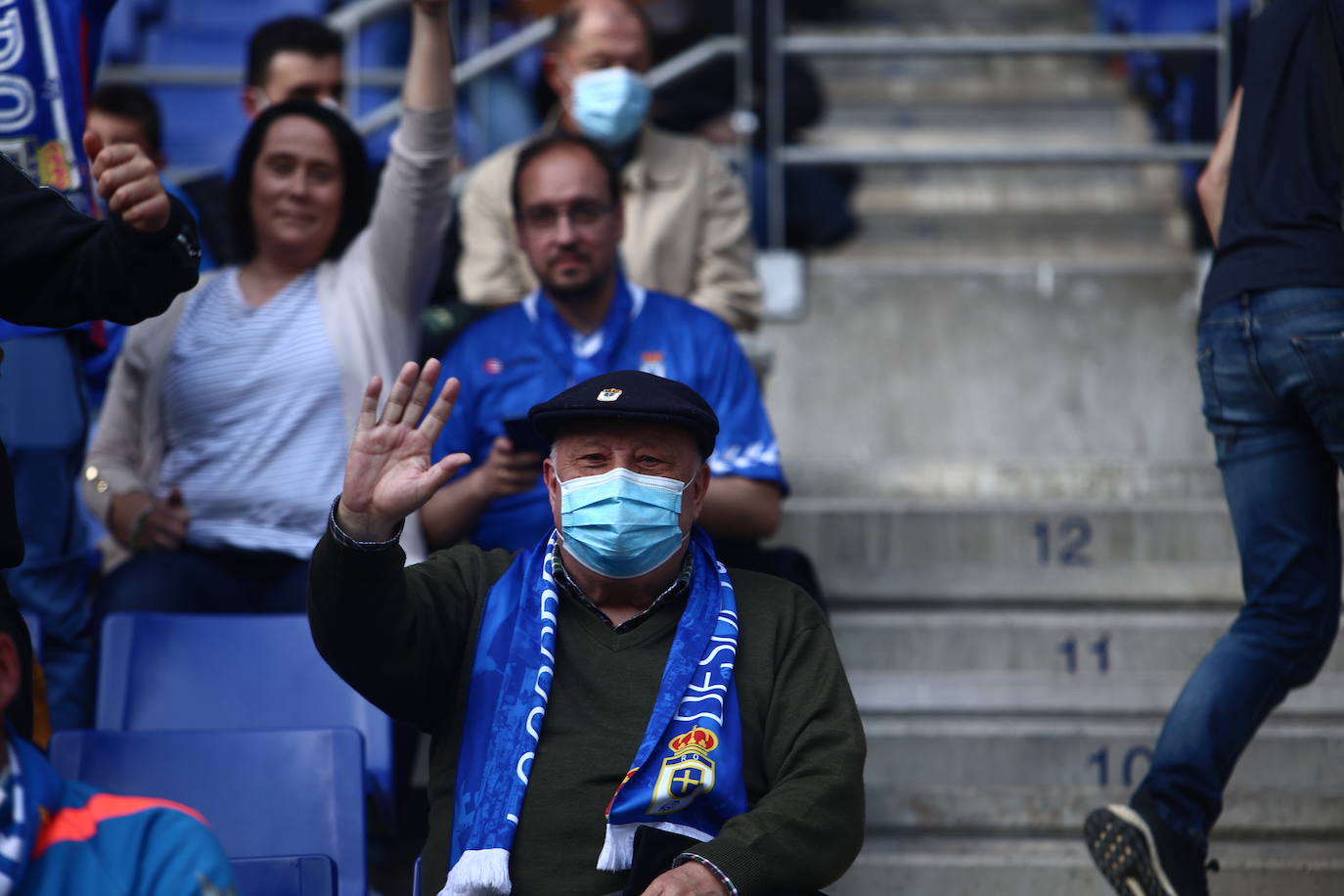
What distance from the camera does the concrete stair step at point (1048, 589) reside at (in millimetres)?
4020

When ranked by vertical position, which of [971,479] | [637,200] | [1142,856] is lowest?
[1142,856]

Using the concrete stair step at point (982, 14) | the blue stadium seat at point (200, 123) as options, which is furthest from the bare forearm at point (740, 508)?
the concrete stair step at point (982, 14)

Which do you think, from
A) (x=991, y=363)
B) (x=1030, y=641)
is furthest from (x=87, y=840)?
(x=991, y=363)

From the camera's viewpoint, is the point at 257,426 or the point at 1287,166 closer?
the point at 1287,166

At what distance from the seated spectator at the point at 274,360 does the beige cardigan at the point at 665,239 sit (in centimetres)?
54

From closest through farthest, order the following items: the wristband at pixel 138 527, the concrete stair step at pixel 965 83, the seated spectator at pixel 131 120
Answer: the wristband at pixel 138 527, the seated spectator at pixel 131 120, the concrete stair step at pixel 965 83

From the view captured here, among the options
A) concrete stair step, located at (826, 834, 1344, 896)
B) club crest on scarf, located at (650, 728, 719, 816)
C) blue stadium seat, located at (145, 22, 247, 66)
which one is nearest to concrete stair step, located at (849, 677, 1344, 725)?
concrete stair step, located at (826, 834, 1344, 896)

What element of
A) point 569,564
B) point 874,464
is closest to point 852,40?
point 874,464

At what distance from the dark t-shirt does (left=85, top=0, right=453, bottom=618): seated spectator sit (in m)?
1.55

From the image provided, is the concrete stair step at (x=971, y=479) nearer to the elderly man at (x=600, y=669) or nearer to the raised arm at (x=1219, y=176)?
the raised arm at (x=1219, y=176)

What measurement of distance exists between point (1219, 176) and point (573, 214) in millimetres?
1310

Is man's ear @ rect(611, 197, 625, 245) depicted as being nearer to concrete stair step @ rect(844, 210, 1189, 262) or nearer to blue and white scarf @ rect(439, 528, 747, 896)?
blue and white scarf @ rect(439, 528, 747, 896)

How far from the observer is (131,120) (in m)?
4.37

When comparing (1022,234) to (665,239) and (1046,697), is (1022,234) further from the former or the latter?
(1046,697)
